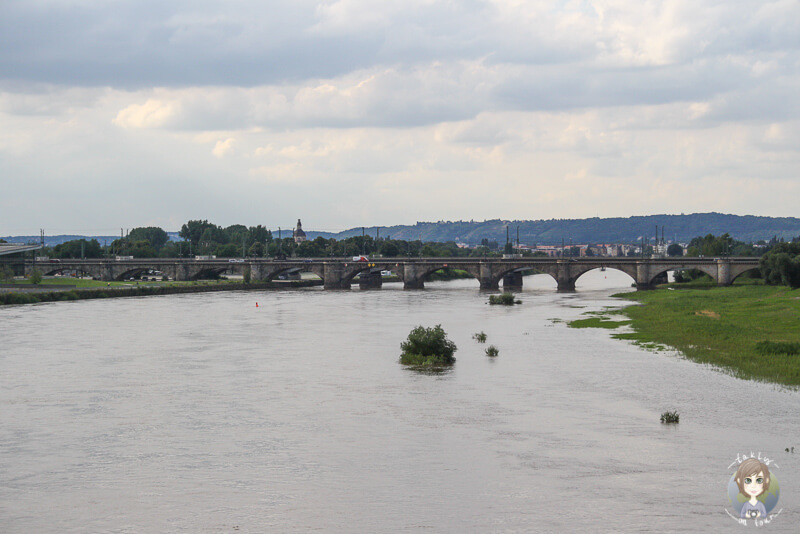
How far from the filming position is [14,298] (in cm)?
10781

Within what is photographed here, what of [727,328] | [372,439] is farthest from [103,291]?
[372,439]

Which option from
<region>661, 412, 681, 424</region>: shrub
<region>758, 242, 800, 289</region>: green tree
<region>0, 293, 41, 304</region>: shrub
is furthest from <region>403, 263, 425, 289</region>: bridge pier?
<region>661, 412, 681, 424</region>: shrub

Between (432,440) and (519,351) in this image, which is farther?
(519,351)

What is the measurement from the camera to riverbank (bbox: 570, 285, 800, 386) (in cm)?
4878

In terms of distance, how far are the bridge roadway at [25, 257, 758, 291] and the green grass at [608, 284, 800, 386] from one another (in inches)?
1396

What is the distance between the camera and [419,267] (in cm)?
16250

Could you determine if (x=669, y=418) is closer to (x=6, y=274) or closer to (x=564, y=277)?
(x=564, y=277)

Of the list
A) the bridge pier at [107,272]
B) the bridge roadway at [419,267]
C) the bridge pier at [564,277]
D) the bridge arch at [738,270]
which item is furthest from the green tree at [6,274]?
the bridge arch at [738,270]

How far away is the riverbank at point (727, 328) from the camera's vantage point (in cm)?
4878

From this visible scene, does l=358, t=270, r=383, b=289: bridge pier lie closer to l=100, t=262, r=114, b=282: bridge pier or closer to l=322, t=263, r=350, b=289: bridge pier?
l=322, t=263, r=350, b=289: bridge pier

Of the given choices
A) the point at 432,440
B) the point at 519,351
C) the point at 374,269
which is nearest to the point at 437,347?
the point at 519,351

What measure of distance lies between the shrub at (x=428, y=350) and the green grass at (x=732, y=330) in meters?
15.4

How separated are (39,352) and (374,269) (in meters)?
112

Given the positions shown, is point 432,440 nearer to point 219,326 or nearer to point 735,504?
point 735,504
